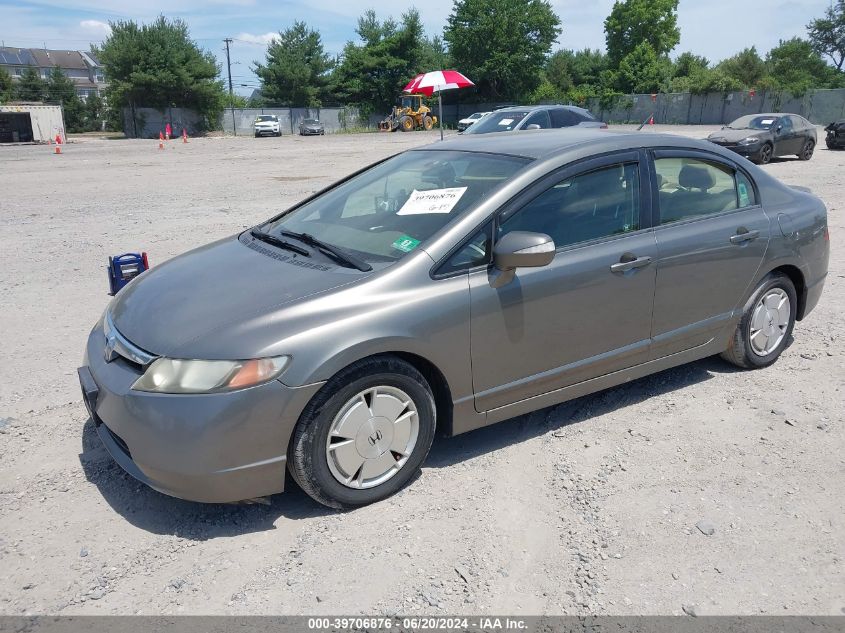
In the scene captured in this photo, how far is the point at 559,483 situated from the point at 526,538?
50 cm

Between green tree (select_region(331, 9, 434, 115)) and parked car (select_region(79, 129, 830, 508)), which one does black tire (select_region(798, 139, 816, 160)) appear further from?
green tree (select_region(331, 9, 434, 115))

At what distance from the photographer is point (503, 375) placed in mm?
3477

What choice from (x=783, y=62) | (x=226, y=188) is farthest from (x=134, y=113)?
(x=783, y=62)

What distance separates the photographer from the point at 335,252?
351cm

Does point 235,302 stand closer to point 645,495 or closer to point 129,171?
point 645,495

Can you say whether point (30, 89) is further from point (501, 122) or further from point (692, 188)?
point (692, 188)

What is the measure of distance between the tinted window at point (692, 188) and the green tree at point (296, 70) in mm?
61346

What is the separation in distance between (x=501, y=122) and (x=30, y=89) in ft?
199

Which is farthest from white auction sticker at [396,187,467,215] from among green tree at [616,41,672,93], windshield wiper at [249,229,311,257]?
green tree at [616,41,672,93]

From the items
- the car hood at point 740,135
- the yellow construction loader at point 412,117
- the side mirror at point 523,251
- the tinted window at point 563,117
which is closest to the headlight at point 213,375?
the side mirror at point 523,251

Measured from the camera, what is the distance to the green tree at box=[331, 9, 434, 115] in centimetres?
6191

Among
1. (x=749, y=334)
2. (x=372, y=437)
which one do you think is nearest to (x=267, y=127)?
(x=749, y=334)

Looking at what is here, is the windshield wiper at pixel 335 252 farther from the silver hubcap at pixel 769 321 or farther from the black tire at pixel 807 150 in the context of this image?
the black tire at pixel 807 150

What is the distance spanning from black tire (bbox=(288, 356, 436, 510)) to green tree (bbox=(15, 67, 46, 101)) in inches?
2755
